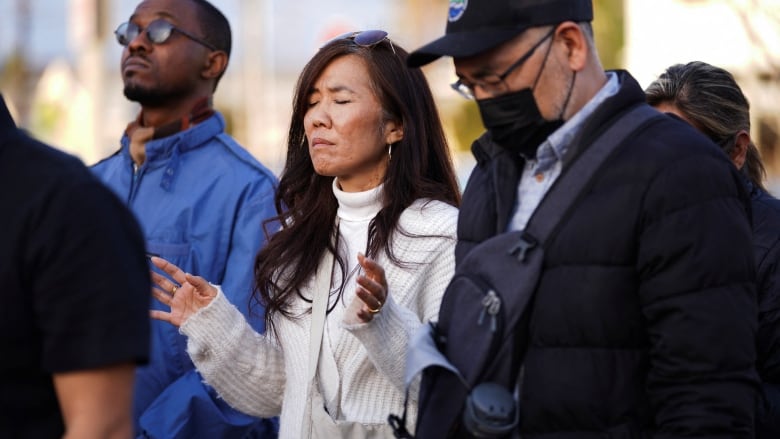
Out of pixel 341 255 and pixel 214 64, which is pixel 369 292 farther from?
pixel 214 64

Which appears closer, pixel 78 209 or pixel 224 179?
pixel 78 209

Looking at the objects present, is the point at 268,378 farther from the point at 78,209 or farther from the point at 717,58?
the point at 717,58

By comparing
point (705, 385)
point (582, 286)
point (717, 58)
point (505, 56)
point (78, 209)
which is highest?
point (505, 56)

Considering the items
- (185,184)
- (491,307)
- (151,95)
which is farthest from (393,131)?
(151,95)

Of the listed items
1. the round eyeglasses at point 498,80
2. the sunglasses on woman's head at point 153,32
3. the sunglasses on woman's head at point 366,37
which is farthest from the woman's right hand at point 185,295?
the sunglasses on woman's head at point 153,32

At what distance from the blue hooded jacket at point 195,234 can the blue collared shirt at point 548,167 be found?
155 cm

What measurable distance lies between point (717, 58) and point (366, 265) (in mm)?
16305

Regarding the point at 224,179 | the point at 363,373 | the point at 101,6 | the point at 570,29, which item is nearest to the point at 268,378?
the point at 363,373

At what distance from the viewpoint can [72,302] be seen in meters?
2.12

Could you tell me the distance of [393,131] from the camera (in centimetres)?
394

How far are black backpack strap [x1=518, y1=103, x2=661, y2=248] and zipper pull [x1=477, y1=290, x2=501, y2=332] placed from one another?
0.14m

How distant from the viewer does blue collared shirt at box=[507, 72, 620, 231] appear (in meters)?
2.76

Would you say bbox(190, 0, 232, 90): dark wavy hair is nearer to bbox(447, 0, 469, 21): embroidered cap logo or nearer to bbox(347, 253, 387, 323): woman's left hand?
bbox(347, 253, 387, 323): woman's left hand

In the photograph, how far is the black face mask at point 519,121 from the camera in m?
2.78
